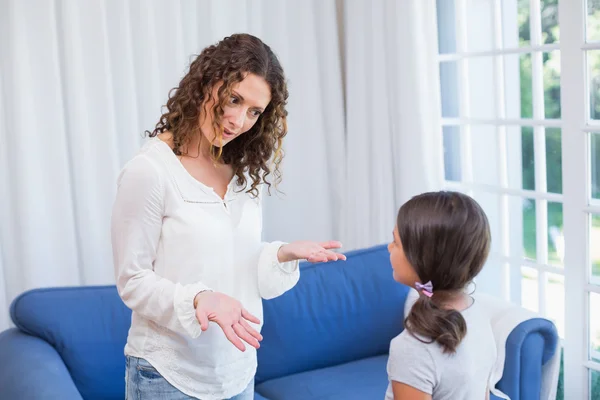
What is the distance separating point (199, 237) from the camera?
1782 mm

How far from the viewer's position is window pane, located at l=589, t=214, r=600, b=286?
2.93 meters

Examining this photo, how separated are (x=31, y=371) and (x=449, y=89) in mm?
2165

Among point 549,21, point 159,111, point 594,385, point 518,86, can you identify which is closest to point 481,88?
point 518,86

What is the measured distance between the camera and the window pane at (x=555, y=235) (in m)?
3.15

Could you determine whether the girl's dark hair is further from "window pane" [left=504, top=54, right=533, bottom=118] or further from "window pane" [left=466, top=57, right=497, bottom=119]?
"window pane" [left=466, top=57, right=497, bottom=119]

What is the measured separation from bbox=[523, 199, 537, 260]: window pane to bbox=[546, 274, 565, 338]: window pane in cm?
14

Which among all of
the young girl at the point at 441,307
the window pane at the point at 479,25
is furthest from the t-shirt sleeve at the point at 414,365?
the window pane at the point at 479,25

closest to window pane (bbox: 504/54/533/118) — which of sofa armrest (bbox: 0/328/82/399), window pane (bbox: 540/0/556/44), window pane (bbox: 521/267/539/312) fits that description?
window pane (bbox: 540/0/556/44)

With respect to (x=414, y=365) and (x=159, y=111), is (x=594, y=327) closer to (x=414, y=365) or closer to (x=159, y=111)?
(x=414, y=365)

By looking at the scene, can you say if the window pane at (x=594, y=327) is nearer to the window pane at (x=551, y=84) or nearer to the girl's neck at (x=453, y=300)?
the window pane at (x=551, y=84)

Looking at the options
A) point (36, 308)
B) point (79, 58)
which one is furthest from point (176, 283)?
point (79, 58)

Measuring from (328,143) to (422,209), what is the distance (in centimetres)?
240

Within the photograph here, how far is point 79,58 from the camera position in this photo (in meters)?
3.27

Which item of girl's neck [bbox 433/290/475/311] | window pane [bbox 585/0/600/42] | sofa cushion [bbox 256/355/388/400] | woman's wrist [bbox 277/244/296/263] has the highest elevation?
window pane [bbox 585/0/600/42]
